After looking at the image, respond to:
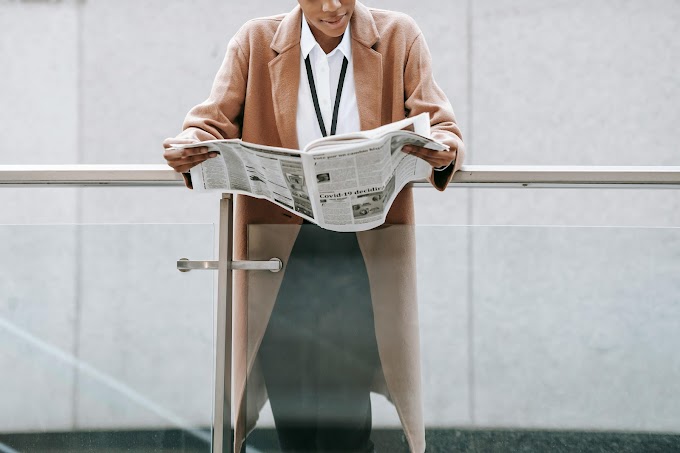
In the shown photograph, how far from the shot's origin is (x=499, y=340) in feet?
4.68

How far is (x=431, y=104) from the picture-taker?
1401 millimetres

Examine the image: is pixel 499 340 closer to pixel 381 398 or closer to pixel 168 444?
pixel 381 398

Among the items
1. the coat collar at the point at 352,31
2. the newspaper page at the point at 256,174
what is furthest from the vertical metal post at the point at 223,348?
the coat collar at the point at 352,31

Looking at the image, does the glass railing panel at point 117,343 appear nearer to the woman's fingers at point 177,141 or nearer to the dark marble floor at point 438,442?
the dark marble floor at point 438,442

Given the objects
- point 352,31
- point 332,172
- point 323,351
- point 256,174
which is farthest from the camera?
point 352,31

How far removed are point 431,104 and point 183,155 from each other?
525mm

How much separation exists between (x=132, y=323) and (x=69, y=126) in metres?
2.69

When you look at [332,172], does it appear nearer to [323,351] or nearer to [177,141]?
[177,141]

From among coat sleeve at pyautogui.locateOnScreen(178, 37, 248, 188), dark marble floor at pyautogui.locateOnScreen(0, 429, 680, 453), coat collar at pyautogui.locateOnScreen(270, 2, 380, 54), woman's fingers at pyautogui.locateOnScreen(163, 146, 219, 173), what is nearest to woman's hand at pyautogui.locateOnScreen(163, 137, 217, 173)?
woman's fingers at pyautogui.locateOnScreen(163, 146, 219, 173)

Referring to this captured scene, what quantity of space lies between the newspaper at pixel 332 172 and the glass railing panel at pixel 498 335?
5.5 inches

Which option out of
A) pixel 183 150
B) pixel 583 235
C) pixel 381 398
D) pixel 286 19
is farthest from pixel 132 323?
pixel 583 235

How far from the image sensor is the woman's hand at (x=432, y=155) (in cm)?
120

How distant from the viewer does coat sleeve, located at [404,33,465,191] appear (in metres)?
1.30

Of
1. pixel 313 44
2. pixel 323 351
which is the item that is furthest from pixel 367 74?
pixel 323 351
